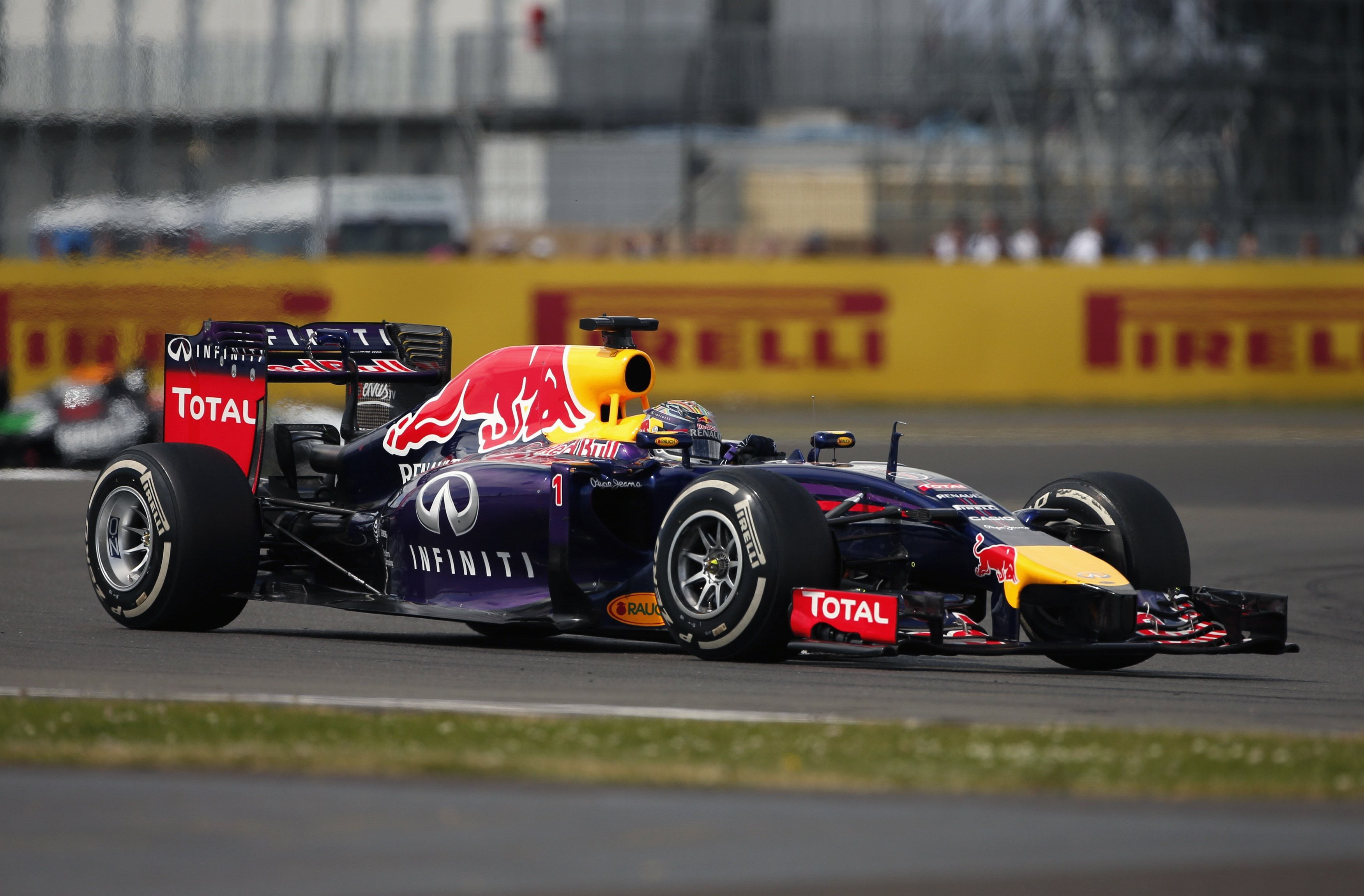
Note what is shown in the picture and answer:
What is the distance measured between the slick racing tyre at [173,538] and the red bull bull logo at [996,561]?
3629 mm

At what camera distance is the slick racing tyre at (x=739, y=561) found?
8.34 metres

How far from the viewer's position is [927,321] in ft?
86.9

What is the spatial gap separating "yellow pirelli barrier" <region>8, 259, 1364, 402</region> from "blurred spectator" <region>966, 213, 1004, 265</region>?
1.24 ft

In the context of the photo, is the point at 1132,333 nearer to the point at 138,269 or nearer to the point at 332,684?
the point at 138,269

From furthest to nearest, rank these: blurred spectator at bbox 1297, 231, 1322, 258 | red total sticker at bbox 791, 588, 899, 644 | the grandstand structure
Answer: the grandstand structure < blurred spectator at bbox 1297, 231, 1322, 258 < red total sticker at bbox 791, 588, 899, 644

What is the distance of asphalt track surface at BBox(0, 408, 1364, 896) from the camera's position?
4.93 m

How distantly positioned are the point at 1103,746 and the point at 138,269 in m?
15.6

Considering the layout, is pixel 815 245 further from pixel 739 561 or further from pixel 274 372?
pixel 739 561

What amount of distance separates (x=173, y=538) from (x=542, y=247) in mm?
19099

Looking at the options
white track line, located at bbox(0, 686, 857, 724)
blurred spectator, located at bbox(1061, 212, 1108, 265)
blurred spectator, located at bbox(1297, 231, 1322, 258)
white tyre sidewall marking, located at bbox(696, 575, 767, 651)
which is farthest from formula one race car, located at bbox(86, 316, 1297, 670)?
blurred spectator, located at bbox(1297, 231, 1322, 258)

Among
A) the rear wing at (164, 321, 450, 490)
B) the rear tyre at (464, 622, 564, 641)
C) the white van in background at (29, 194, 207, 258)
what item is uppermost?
the white van in background at (29, 194, 207, 258)

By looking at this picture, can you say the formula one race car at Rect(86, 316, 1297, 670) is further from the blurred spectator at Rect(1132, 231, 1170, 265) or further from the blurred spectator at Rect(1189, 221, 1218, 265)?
the blurred spectator at Rect(1189, 221, 1218, 265)

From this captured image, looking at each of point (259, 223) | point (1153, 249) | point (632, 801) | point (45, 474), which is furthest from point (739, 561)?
point (1153, 249)

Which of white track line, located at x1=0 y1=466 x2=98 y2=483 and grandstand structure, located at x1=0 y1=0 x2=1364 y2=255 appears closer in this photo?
white track line, located at x1=0 y1=466 x2=98 y2=483
